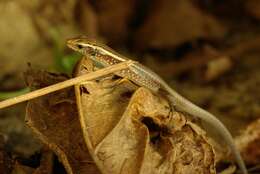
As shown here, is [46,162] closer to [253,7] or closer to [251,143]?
[251,143]

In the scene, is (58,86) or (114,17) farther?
(114,17)

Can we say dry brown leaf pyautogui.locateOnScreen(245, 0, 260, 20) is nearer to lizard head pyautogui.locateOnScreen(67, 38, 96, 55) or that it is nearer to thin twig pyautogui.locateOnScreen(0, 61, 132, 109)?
lizard head pyautogui.locateOnScreen(67, 38, 96, 55)

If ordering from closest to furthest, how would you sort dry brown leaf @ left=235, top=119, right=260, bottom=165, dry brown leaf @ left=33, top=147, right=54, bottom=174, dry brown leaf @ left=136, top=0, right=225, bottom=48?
dry brown leaf @ left=33, top=147, right=54, bottom=174, dry brown leaf @ left=235, top=119, right=260, bottom=165, dry brown leaf @ left=136, top=0, right=225, bottom=48

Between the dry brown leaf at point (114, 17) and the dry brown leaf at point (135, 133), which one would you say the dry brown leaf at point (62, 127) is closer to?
the dry brown leaf at point (135, 133)

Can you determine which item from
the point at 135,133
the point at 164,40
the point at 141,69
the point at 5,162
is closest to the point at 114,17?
the point at 164,40

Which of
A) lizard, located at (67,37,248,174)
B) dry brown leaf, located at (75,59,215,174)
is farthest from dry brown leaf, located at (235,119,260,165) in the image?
dry brown leaf, located at (75,59,215,174)

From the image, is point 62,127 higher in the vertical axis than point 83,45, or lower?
lower
